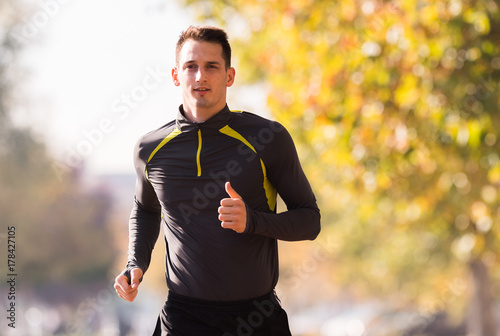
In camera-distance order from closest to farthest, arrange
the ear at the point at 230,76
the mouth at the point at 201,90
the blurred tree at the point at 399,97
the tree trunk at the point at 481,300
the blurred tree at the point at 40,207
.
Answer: the mouth at the point at 201,90 → the ear at the point at 230,76 → the blurred tree at the point at 399,97 → the tree trunk at the point at 481,300 → the blurred tree at the point at 40,207

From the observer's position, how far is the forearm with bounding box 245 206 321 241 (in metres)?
3.62

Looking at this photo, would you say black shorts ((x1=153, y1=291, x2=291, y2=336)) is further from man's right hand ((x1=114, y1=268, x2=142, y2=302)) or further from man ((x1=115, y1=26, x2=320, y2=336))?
man's right hand ((x1=114, y1=268, x2=142, y2=302))

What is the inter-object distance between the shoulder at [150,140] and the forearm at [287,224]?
0.71 meters

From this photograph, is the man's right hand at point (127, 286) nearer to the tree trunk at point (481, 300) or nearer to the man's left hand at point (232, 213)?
the man's left hand at point (232, 213)

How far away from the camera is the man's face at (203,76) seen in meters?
3.88

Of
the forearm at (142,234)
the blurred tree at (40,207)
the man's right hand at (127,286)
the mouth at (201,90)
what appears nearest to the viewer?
the man's right hand at (127,286)

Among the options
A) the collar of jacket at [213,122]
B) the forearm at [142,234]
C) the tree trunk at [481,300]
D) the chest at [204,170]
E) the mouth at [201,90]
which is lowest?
the tree trunk at [481,300]

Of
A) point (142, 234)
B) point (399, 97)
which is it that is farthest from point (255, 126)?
point (399, 97)

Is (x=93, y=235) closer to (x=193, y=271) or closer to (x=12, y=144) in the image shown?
(x=12, y=144)

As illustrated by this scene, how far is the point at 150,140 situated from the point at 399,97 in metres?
4.79

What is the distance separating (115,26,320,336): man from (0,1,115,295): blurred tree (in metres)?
24.5

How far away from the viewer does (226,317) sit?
12.4 feet

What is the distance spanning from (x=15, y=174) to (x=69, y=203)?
1036cm

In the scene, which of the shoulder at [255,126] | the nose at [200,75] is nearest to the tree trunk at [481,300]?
the shoulder at [255,126]
